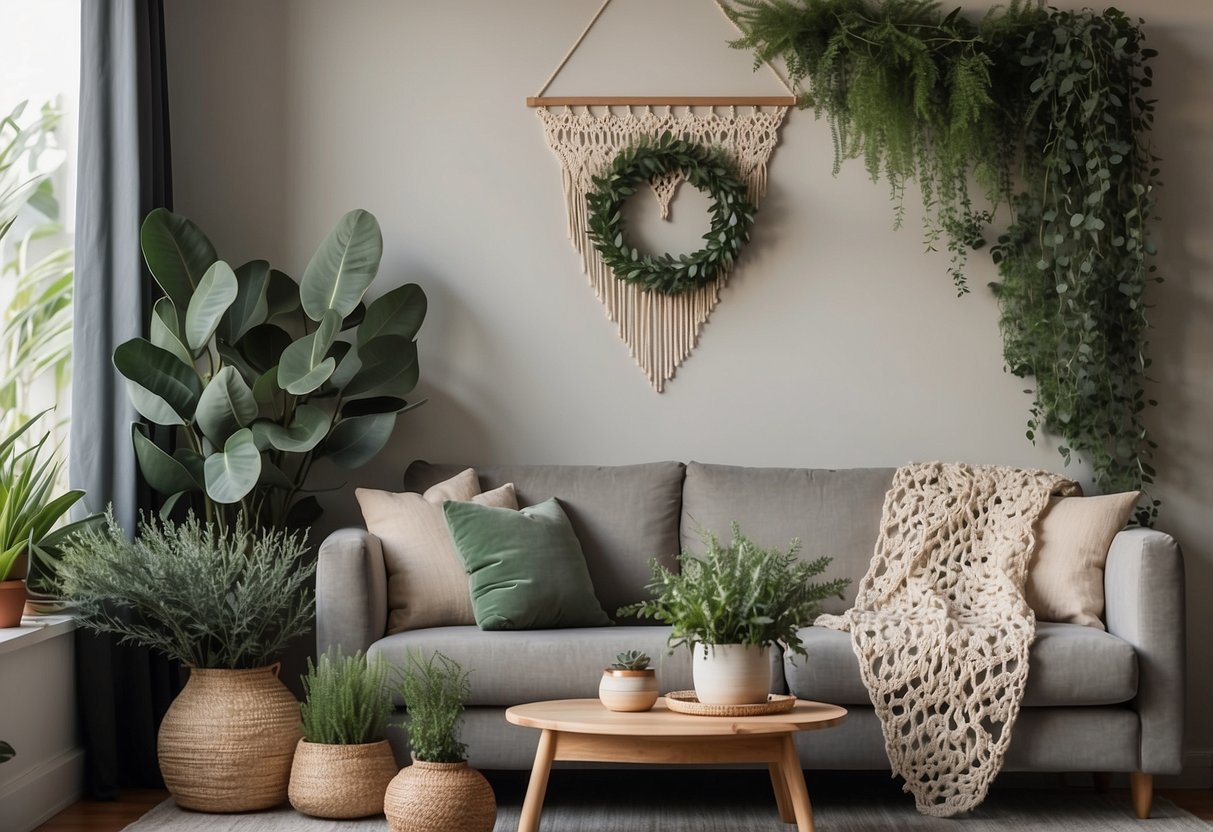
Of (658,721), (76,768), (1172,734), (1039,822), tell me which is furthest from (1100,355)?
(76,768)

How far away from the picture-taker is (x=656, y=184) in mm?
3930

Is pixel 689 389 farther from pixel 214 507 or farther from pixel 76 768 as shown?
pixel 76 768

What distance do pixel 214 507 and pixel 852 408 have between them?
1.98 m

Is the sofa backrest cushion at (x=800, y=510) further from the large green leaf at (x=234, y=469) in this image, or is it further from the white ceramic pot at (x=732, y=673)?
the large green leaf at (x=234, y=469)

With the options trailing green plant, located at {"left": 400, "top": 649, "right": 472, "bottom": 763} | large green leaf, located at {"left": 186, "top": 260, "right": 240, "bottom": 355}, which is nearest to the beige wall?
large green leaf, located at {"left": 186, "top": 260, "right": 240, "bottom": 355}

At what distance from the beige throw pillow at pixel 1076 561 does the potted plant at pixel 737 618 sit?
106cm

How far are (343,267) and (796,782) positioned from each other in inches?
77.9

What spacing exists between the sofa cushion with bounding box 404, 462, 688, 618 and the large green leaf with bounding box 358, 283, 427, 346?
0.43 m

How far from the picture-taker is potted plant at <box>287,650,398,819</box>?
116 inches

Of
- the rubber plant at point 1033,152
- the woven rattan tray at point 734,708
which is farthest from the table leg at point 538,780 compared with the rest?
the rubber plant at point 1033,152

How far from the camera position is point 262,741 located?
3.10 meters

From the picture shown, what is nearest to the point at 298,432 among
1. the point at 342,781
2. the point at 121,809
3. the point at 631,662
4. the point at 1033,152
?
the point at 342,781

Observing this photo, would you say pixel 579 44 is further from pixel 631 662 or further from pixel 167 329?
pixel 631 662

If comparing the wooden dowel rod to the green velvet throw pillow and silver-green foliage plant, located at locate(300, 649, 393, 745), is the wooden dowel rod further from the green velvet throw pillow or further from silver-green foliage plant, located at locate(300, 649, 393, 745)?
silver-green foliage plant, located at locate(300, 649, 393, 745)
